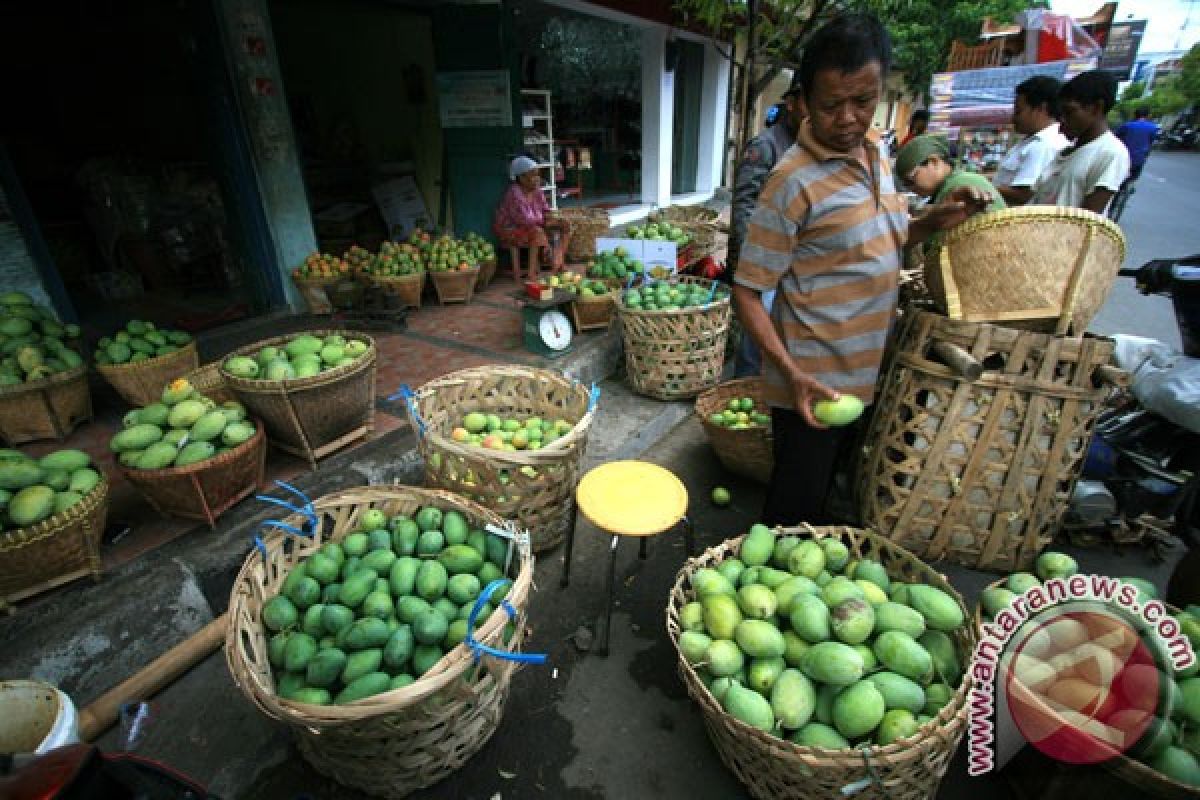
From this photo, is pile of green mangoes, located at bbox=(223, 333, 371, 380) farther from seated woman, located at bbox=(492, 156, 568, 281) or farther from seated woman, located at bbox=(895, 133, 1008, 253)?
seated woman, located at bbox=(492, 156, 568, 281)

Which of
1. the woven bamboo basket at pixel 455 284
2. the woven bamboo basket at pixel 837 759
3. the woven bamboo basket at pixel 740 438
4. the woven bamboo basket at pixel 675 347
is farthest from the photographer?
the woven bamboo basket at pixel 455 284

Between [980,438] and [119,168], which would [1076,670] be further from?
[119,168]

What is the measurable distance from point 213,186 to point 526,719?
794cm

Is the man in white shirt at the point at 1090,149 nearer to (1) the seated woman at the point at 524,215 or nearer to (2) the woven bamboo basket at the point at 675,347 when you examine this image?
(2) the woven bamboo basket at the point at 675,347

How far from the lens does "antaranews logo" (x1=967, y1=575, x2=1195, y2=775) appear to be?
143cm

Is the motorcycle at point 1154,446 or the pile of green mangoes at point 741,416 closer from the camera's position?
the motorcycle at point 1154,446

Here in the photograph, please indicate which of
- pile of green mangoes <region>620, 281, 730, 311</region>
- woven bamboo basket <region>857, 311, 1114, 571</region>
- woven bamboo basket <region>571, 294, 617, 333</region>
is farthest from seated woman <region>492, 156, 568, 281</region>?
woven bamboo basket <region>857, 311, 1114, 571</region>

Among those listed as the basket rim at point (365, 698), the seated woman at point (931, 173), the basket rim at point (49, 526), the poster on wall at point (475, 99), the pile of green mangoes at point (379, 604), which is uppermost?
the poster on wall at point (475, 99)

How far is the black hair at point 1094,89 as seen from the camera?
3.60 meters

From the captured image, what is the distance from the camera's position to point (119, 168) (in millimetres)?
6777

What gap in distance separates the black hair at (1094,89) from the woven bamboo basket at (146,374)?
6.29m

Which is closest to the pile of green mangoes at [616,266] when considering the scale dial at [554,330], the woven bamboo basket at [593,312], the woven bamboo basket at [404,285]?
the woven bamboo basket at [593,312]

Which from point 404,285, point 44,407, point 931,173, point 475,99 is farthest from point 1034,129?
point 44,407

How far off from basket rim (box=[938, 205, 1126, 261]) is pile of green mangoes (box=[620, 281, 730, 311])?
83.3 inches
